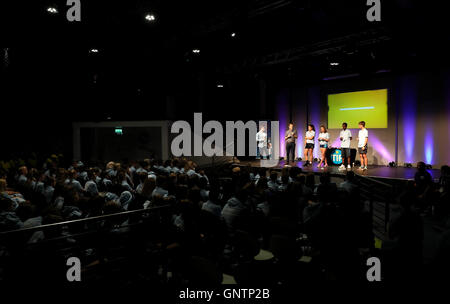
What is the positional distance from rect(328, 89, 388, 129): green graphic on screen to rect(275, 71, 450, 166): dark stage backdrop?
174 mm

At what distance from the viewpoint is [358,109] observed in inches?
490

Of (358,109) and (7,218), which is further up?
(358,109)

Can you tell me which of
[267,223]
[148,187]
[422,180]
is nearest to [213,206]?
[267,223]

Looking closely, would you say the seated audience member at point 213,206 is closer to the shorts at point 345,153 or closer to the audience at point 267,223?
the audience at point 267,223

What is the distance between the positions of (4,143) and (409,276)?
16.2 meters

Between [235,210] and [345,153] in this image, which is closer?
[235,210]

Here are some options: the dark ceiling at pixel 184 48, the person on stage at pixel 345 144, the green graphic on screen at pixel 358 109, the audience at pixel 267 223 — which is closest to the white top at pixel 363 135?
the person on stage at pixel 345 144

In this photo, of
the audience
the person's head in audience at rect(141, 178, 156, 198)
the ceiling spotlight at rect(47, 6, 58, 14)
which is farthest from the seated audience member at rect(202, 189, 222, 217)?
the ceiling spotlight at rect(47, 6, 58, 14)

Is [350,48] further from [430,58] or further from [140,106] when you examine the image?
[140,106]

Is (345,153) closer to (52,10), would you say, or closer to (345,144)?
(345,144)

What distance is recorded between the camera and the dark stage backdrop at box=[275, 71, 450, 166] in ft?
34.9

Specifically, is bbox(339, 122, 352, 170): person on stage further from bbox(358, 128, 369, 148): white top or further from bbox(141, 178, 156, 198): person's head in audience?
bbox(141, 178, 156, 198): person's head in audience

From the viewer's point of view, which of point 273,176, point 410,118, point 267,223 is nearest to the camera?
point 267,223

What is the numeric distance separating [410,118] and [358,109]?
5.99 feet
